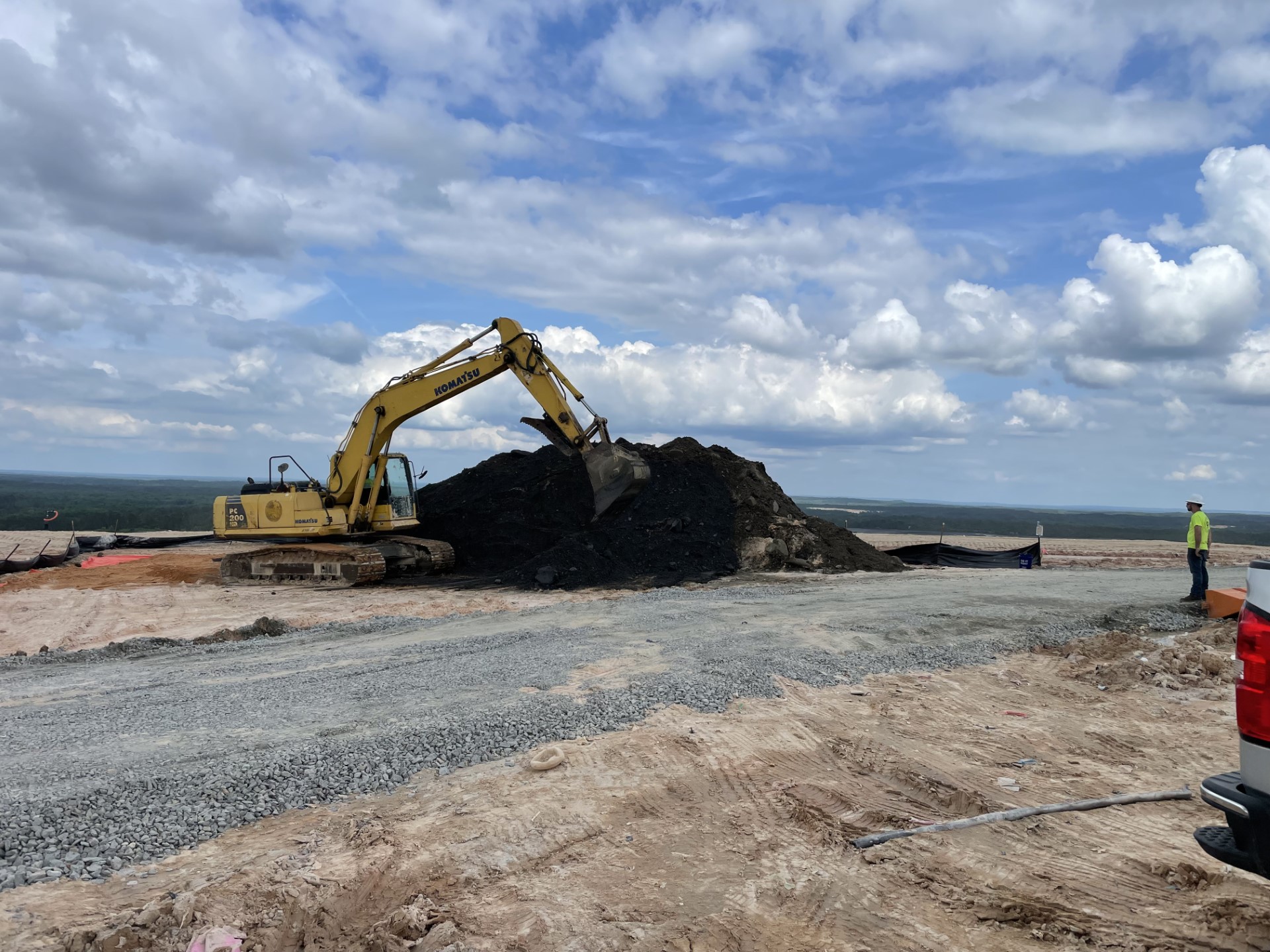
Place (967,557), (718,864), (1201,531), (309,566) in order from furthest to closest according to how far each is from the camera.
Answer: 1. (967,557)
2. (309,566)
3. (1201,531)
4. (718,864)

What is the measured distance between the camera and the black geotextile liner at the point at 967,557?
2575 centimetres

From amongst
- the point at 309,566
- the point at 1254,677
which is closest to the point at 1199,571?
the point at 1254,677

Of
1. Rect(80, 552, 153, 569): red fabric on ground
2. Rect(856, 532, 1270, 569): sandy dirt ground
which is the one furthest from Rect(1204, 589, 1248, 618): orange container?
Rect(80, 552, 153, 569): red fabric on ground

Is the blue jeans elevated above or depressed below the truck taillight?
below

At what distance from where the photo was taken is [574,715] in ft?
23.2

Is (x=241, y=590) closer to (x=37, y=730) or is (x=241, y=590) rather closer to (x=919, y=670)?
(x=37, y=730)

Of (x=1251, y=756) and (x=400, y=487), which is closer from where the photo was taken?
(x=1251, y=756)

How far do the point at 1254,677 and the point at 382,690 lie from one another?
703cm

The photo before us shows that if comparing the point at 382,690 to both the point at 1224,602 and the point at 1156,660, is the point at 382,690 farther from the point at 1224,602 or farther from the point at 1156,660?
the point at 1224,602

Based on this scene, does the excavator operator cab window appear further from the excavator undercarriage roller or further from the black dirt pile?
the black dirt pile

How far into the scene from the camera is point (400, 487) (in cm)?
2084

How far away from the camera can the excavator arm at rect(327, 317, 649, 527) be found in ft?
60.2

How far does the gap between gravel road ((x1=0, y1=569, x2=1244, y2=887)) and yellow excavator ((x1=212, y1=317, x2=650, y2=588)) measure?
4885mm

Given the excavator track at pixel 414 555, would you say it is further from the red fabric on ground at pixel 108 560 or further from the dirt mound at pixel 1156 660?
the dirt mound at pixel 1156 660
